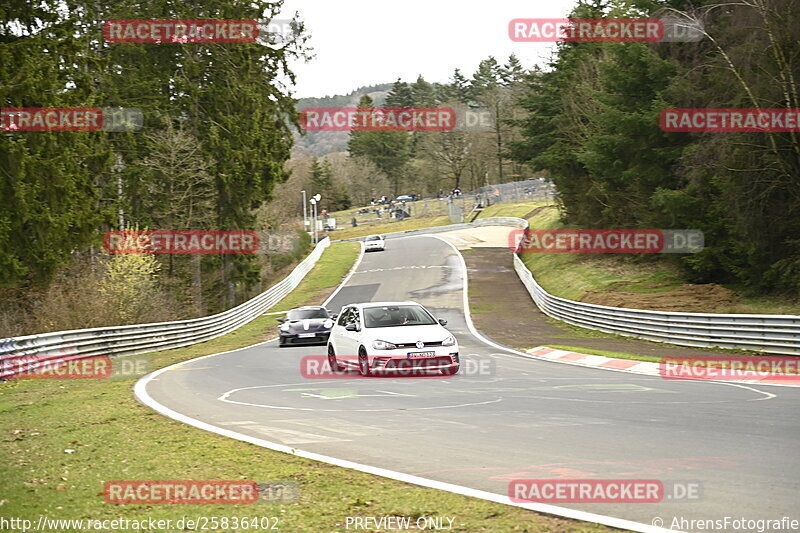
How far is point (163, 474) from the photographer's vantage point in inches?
293

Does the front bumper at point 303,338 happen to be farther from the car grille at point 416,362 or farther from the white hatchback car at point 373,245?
the white hatchback car at point 373,245

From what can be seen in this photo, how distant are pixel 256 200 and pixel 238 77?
22.1 ft

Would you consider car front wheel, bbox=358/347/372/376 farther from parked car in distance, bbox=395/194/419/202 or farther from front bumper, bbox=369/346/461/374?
parked car in distance, bbox=395/194/419/202

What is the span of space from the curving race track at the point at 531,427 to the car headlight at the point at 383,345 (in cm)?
62

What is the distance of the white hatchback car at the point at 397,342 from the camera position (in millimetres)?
15656

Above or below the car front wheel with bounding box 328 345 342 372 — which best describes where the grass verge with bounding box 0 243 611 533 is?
above

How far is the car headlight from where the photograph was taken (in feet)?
51.4

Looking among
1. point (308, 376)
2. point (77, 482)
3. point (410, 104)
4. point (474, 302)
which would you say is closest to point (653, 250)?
point (474, 302)

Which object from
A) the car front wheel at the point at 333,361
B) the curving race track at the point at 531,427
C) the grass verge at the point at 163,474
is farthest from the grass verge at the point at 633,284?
the grass verge at the point at 163,474

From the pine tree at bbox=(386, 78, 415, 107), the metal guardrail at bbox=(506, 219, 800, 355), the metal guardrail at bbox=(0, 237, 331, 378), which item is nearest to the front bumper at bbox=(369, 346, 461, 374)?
the metal guardrail at bbox=(0, 237, 331, 378)

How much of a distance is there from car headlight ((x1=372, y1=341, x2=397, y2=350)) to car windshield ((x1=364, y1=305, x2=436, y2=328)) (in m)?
0.75

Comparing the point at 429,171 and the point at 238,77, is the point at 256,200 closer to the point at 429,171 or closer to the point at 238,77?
the point at 238,77

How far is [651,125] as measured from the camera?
37719 millimetres

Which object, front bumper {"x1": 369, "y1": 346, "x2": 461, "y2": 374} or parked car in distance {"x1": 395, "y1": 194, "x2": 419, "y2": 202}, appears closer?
front bumper {"x1": 369, "y1": 346, "x2": 461, "y2": 374}
